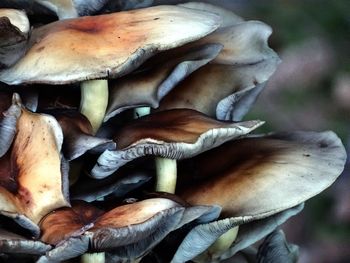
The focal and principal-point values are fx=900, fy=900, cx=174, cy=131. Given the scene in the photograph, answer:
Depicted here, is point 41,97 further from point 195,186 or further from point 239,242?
point 239,242

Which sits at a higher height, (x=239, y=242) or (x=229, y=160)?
(x=229, y=160)

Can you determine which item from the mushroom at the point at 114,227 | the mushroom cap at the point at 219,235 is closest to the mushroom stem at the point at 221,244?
the mushroom cap at the point at 219,235

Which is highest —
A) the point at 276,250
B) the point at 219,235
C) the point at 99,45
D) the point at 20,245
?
the point at 99,45

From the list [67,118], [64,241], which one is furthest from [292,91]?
[64,241]

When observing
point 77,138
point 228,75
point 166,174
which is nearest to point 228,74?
point 228,75

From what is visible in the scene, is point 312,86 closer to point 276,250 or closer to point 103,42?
point 276,250

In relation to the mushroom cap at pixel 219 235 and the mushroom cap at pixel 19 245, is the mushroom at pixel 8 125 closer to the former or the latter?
the mushroom cap at pixel 19 245
